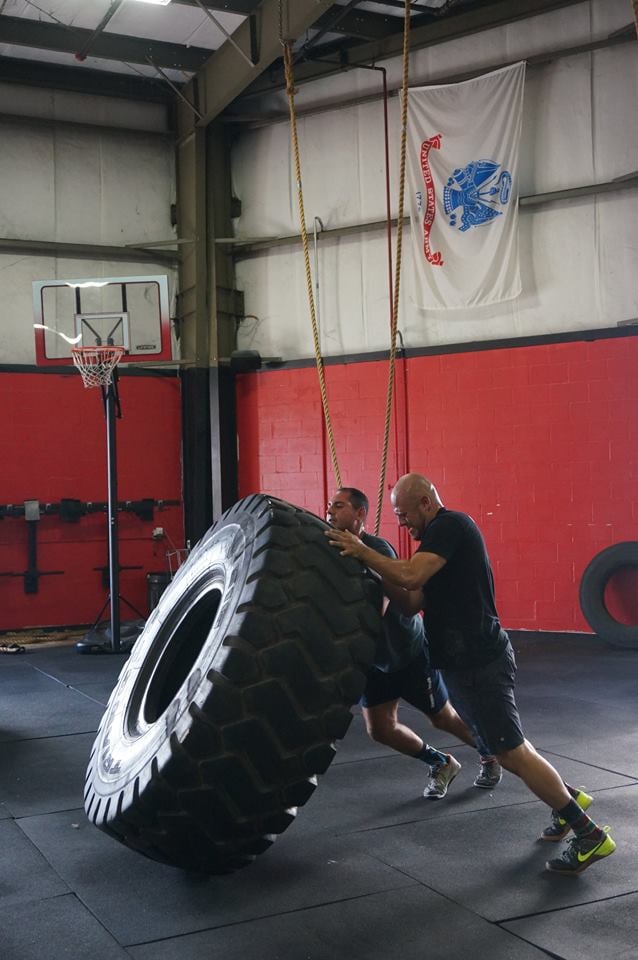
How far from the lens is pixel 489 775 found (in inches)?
173

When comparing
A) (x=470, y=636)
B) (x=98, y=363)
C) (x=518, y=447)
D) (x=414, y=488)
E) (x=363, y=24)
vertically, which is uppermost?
(x=363, y=24)

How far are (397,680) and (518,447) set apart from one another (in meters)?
4.97

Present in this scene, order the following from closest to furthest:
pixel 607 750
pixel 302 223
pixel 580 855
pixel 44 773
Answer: pixel 580 855 → pixel 44 773 → pixel 607 750 → pixel 302 223

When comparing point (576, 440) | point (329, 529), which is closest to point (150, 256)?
point (576, 440)

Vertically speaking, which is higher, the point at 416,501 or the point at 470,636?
the point at 416,501

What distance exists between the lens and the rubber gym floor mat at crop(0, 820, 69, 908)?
329 centimetres

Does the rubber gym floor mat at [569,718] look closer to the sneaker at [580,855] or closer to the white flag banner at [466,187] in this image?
the sneaker at [580,855]

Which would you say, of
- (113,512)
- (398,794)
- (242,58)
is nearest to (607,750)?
(398,794)

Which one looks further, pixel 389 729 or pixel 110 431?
pixel 110 431

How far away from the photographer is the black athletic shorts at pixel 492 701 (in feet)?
11.5

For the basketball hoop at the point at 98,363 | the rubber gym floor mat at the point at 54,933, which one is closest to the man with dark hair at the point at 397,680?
the rubber gym floor mat at the point at 54,933

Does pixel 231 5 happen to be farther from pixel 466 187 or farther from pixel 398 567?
pixel 398 567

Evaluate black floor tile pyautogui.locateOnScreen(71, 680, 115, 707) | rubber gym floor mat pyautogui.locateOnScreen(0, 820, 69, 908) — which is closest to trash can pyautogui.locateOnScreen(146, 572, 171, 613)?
black floor tile pyautogui.locateOnScreen(71, 680, 115, 707)

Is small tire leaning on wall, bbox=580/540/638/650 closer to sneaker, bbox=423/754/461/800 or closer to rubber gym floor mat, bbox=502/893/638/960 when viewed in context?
sneaker, bbox=423/754/461/800
